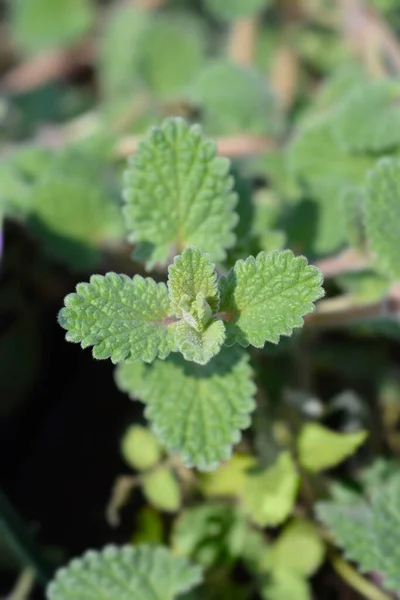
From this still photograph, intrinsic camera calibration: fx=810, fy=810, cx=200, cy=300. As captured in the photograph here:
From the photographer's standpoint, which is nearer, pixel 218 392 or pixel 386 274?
pixel 218 392

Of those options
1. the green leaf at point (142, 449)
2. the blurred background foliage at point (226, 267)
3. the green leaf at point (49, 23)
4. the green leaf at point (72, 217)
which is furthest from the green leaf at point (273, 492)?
the green leaf at point (49, 23)

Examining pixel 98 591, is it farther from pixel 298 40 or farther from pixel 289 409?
pixel 298 40

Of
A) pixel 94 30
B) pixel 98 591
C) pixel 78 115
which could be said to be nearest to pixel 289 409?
pixel 98 591

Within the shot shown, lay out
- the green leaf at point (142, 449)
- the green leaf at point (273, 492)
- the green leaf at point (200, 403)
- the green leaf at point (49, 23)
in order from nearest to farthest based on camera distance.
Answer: the green leaf at point (200, 403), the green leaf at point (273, 492), the green leaf at point (142, 449), the green leaf at point (49, 23)

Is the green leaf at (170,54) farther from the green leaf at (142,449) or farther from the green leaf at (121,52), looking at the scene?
the green leaf at (142,449)

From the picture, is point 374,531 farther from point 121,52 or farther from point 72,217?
point 121,52

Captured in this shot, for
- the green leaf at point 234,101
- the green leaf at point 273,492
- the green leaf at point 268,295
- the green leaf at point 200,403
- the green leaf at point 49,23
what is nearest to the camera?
the green leaf at point 268,295

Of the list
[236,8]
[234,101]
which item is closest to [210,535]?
[234,101]
